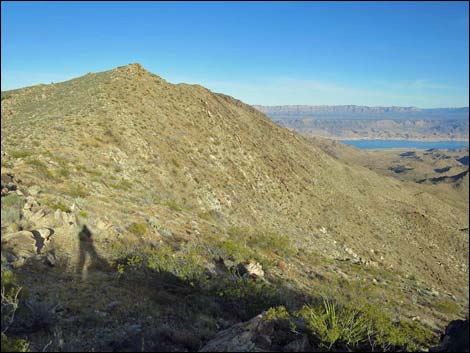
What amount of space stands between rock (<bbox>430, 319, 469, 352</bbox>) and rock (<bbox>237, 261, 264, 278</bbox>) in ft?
27.5

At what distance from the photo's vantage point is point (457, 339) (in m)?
8.24

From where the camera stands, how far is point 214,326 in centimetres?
906

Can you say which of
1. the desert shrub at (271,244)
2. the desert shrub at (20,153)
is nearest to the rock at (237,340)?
the desert shrub at (271,244)

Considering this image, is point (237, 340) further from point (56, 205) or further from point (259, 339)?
point (56, 205)

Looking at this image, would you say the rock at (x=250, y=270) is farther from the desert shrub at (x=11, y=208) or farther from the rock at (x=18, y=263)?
the desert shrub at (x=11, y=208)

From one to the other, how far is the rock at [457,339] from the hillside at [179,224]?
529 centimetres

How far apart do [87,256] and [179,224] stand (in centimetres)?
815

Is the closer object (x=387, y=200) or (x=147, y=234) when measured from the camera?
(x=147, y=234)

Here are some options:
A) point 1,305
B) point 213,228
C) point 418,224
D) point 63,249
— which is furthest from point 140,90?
point 418,224

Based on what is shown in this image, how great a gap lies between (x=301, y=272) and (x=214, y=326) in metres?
13.7

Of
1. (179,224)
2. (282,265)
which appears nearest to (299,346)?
(179,224)

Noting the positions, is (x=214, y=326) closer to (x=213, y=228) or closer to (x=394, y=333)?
(x=394, y=333)

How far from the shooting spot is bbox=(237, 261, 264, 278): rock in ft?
53.0

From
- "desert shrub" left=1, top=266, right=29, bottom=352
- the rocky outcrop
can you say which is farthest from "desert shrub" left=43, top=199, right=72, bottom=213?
the rocky outcrop
